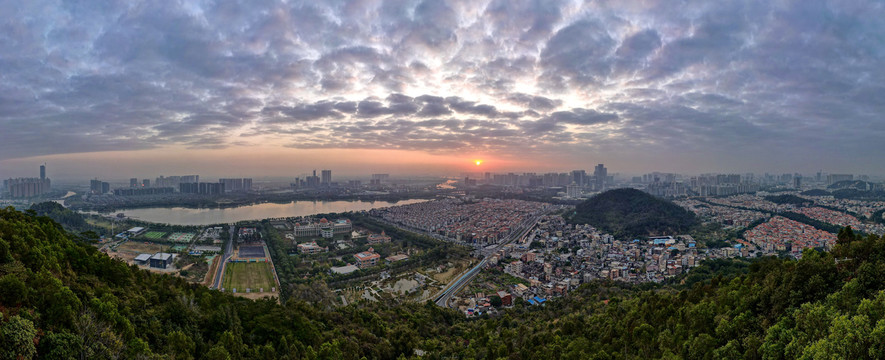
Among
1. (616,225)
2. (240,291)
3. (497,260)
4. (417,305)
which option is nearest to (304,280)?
(240,291)

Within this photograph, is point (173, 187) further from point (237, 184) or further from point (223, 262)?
point (223, 262)

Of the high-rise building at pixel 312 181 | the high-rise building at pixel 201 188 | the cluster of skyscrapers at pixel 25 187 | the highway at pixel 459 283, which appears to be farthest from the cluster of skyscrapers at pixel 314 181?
the highway at pixel 459 283

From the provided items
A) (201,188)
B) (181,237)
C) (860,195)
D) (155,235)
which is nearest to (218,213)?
(155,235)

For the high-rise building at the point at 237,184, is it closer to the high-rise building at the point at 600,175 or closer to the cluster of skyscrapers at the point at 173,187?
the cluster of skyscrapers at the point at 173,187

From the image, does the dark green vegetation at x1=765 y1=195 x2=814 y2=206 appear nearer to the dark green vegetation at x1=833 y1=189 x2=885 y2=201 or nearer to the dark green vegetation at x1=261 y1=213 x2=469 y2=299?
the dark green vegetation at x1=833 y1=189 x2=885 y2=201

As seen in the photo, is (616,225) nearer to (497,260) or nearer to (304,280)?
(497,260)

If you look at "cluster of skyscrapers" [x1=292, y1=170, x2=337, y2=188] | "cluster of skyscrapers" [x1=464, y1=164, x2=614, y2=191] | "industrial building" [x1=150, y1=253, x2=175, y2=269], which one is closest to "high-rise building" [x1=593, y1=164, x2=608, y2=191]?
"cluster of skyscrapers" [x1=464, y1=164, x2=614, y2=191]
